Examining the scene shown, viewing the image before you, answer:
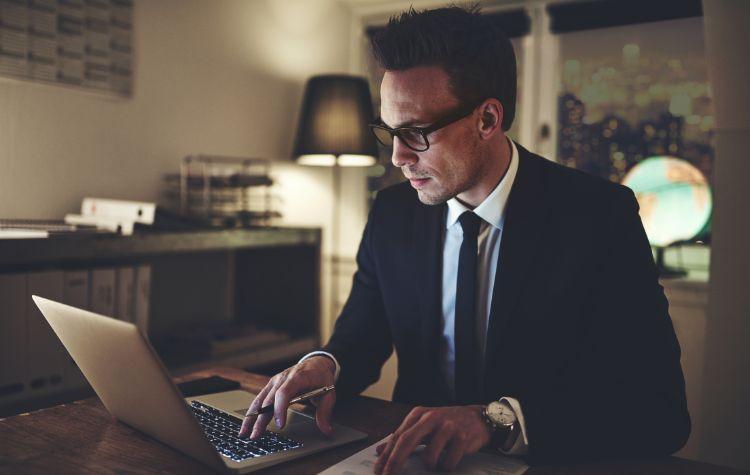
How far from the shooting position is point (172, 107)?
250 centimetres

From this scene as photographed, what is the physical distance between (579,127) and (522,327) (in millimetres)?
1994

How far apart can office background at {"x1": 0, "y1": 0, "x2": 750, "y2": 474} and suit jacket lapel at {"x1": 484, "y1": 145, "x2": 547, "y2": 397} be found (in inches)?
29.0

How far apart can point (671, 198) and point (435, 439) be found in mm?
2235

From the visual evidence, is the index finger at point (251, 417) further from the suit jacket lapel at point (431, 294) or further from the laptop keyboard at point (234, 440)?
the suit jacket lapel at point (431, 294)

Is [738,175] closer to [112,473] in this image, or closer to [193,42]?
[112,473]

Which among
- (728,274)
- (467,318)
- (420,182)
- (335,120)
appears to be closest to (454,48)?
(420,182)

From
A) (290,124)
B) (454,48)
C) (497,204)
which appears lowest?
(497,204)

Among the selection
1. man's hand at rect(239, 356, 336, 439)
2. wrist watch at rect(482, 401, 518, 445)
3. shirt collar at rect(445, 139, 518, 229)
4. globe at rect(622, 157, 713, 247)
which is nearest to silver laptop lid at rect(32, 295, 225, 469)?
man's hand at rect(239, 356, 336, 439)

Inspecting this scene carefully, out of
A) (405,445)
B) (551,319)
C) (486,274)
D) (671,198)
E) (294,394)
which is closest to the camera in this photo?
(405,445)

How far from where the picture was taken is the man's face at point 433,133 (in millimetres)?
1243

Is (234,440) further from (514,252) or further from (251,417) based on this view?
A: (514,252)

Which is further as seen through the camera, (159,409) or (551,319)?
(551,319)

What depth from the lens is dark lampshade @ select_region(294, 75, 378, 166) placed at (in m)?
2.75

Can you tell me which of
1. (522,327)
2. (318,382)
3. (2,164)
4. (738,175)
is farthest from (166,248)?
(738,175)
